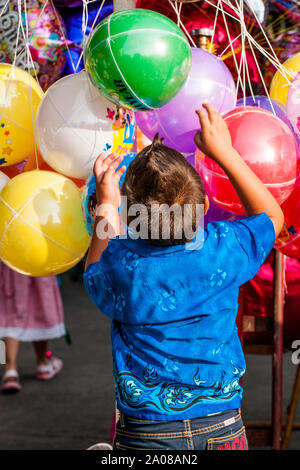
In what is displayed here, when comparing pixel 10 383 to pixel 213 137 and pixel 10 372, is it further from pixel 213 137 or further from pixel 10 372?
pixel 213 137

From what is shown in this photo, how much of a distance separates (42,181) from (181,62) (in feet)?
1.57

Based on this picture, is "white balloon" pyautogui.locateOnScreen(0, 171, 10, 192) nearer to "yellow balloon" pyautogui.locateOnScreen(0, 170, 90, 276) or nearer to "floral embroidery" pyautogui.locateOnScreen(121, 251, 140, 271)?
"yellow balloon" pyautogui.locateOnScreen(0, 170, 90, 276)

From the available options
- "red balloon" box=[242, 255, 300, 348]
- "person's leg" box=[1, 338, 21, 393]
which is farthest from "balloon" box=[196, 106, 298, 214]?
"person's leg" box=[1, 338, 21, 393]

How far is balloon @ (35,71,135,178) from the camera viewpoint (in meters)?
1.60

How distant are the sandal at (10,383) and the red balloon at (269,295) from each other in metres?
1.74

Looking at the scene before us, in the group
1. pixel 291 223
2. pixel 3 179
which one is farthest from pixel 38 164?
pixel 291 223

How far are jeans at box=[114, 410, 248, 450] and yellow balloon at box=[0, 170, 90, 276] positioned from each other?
509 millimetres

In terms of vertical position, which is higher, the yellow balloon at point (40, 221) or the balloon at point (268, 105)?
the balloon at point (268, 105)

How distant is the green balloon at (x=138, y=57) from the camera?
143cm

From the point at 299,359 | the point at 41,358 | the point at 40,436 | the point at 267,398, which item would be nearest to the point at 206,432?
the point at 299,359

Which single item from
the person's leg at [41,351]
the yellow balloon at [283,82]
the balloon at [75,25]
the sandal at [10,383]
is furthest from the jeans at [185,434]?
the person's leg at [41,351]

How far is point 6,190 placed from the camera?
5.44 feet

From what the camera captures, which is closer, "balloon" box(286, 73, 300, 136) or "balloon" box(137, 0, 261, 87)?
"balloon" box(286, 73, 300, 136)

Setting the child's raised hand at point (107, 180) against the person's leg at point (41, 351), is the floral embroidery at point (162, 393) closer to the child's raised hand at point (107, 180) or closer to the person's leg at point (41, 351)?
the child's raised hand at point (107, 180)
